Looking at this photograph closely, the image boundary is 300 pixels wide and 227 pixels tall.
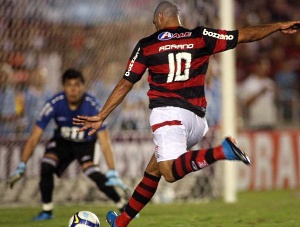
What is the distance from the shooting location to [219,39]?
24.9 feet

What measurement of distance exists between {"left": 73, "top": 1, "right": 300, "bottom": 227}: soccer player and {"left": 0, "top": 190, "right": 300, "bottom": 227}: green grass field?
1.52m

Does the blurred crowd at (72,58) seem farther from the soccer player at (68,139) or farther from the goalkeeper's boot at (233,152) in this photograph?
the goalkeeper's boot at (233,152)

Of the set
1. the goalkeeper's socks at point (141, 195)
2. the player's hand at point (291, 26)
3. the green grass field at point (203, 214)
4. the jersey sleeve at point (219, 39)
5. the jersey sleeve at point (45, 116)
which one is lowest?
the green grass field at point (203, 214)

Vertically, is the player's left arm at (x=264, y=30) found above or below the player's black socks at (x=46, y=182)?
above

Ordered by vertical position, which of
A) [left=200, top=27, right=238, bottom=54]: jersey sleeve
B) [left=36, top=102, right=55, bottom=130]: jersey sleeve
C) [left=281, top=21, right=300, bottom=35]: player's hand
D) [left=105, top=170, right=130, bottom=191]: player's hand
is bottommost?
[left=105, top=170, right=130, bottom=191]: player's hand

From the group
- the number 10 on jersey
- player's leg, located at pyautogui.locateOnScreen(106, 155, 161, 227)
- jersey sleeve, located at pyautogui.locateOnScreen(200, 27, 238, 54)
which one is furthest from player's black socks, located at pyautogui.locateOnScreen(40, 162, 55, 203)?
jersey sleeve, located at pyautogui.locateOnScreen(200, 27, 238, 54)

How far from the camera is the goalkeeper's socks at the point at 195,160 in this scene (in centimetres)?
689

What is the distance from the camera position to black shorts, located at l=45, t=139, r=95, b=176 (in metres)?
10.5

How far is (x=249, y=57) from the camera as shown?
1883cm

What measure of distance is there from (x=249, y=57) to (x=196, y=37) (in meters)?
11.4

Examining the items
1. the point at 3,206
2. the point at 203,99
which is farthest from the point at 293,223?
the point at 3,206

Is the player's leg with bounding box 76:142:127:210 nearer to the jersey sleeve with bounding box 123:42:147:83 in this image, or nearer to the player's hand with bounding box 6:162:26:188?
the player's hand with bounding box 6:162:26:188

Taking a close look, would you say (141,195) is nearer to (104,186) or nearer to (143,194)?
(143,194)

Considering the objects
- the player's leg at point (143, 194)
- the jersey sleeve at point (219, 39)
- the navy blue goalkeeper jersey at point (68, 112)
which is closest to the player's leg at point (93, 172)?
the navy blue goalkeeper jersey at point (68, 112)
